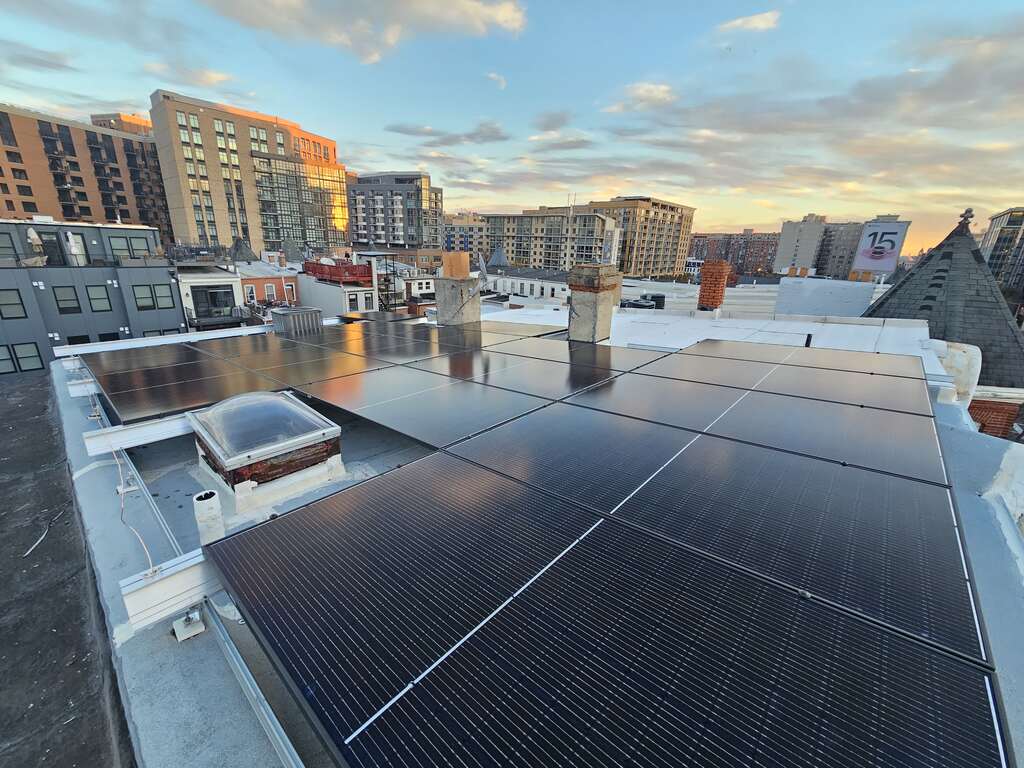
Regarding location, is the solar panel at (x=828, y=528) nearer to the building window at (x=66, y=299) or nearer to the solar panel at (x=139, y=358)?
the solar panel at (x=139, y=358)

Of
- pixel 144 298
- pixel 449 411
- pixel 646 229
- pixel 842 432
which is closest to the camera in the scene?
pixel 842 432

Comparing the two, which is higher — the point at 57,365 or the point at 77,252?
the point at 77,252

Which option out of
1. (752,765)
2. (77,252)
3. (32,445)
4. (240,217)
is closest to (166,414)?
(752,765)

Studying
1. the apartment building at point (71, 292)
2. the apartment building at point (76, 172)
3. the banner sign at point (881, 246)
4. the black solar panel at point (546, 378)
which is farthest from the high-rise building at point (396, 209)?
the black solar panel at point (546, 378)

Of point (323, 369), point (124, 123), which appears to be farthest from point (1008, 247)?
point (124, 123)

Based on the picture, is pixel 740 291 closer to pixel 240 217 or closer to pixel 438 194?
pixel 240 217

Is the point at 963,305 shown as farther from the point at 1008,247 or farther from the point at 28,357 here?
the point at 1008,247
